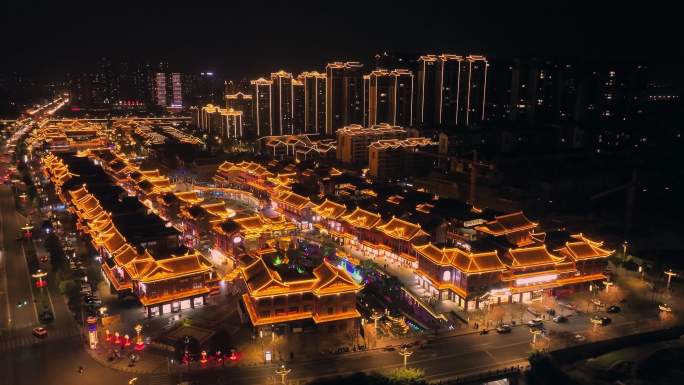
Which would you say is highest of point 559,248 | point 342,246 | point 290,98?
point 290,98

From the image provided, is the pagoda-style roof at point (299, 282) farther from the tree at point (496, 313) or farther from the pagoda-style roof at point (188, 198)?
the pagoda-style roof at point (188, 198)

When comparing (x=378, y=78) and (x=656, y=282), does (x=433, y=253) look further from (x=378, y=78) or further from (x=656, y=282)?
(x=378, y=78)

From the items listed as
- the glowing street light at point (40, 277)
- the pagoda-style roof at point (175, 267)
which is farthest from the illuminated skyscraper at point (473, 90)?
the glowing street light at point (40, 277)

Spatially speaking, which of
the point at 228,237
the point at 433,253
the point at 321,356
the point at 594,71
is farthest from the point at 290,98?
the point at 321,356

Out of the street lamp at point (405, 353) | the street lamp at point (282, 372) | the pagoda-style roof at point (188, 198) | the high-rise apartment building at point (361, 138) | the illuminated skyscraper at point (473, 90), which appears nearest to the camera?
the street lamp at point (282, 372)

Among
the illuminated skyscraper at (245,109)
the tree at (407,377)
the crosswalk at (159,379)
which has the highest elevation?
the illuminated skyscraper at (245,109)
